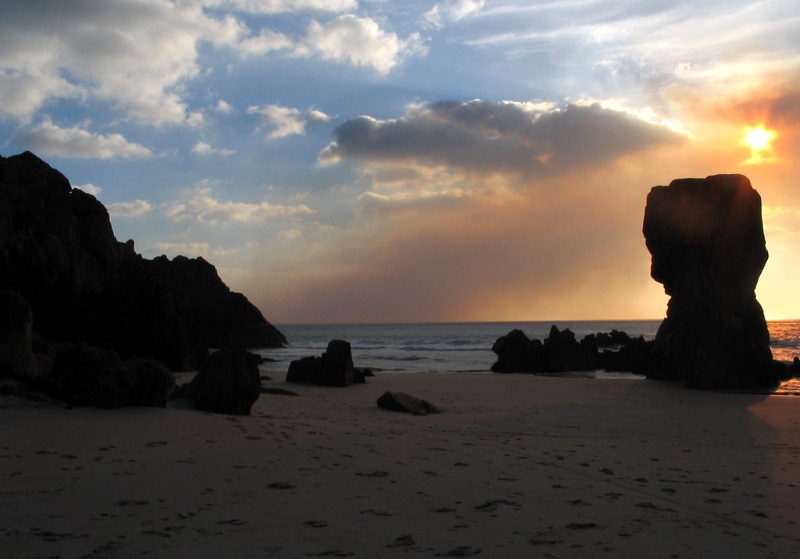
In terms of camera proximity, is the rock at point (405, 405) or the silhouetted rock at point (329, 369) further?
the silhouetted rock at point (329, 369)

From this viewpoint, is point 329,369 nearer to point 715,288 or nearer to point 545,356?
point 715,288

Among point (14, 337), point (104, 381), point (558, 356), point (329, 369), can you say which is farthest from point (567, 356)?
point (104, 381)

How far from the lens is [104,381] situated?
989 centimetres

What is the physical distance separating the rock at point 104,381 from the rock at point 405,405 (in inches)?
190

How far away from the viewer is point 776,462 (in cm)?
892

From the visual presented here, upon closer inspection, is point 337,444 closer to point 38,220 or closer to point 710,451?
point 710,451

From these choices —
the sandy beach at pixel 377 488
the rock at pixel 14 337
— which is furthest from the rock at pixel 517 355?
the rock at pixel 14 337

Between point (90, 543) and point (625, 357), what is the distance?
32.0 metres

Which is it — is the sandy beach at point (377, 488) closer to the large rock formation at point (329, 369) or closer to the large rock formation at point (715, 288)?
the large rock formation at point (329, 369)

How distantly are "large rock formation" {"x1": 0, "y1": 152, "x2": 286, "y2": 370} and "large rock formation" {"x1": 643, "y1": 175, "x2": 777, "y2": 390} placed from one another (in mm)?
19210

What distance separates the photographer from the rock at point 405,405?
13602mm

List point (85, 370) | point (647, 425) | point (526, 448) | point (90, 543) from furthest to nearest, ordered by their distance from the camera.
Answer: point (647, 425) < point (85, 370) < point (526, 448) < point (90, 543)

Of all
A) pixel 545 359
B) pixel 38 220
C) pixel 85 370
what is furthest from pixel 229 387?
pixel 545 359

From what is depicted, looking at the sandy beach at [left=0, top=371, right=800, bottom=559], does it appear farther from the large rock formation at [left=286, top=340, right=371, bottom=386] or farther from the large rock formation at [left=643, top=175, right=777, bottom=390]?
the large rock formation at [left=643, top=175, right=777, bottom=390]
